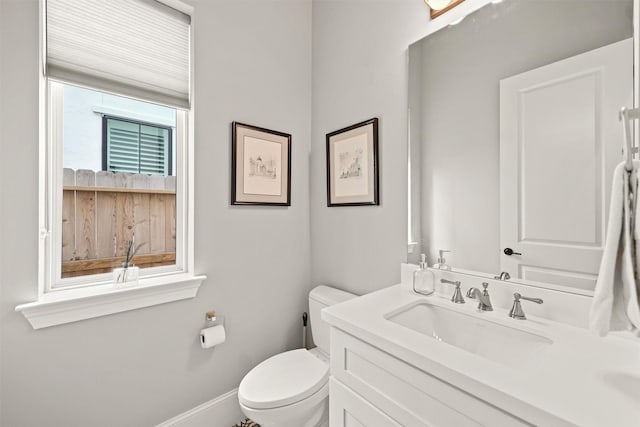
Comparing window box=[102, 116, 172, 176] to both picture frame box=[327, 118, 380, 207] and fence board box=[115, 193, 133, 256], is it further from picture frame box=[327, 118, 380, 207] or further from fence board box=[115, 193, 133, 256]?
picture frame box=[327, 118, 380, 207]

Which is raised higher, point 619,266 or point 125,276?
point 619,266

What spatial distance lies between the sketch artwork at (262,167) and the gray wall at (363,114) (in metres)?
0.27

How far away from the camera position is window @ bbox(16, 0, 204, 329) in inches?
Answer: 44.4

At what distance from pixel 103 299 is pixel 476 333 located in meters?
1.49

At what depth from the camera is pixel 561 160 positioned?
2.77 ft

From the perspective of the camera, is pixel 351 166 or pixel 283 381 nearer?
pixel 283 381

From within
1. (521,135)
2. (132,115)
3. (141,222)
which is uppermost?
(132,115)

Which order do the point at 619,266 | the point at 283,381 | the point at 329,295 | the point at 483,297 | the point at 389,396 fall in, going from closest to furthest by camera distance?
the point at 619,266 → the point at 389,396 → the point at 483,297 → the point at 283,381 → the point at 329,295

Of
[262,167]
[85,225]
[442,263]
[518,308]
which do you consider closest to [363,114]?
[262,167]

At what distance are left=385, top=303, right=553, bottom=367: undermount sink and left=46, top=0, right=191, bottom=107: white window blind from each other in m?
1.51

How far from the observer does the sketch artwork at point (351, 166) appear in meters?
1.50

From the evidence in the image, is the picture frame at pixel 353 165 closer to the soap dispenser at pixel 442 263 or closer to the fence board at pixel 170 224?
the soap dispenser at pixel 442 263

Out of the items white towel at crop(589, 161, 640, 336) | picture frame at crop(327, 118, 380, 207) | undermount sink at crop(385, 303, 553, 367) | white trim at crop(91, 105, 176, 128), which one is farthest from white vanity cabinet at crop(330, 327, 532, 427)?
white trim at crop(91, 105, 176, 128)

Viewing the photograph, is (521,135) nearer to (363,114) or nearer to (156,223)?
(363,114)
